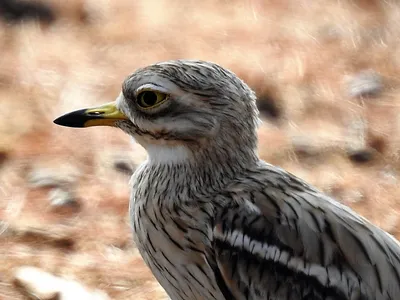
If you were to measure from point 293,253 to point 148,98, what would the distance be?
2.43ft

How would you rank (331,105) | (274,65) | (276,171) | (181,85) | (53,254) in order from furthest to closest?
(274,65), (331,105), (53,254), (276,171), (181,85)

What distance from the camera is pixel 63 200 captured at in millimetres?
4883

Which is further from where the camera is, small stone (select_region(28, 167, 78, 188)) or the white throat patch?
small stone (select_region(28, 167, 78, 188))

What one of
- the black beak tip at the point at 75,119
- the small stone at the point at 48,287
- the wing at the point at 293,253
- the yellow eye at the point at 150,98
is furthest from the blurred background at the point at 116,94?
the yellow eye at the point at 150,98

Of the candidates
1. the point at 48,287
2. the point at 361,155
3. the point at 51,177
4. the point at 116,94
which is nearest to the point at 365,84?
the point at 361,155

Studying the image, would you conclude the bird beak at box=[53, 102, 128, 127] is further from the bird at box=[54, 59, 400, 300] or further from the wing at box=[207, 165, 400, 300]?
the wing at box=[207, 165, 400, 300]

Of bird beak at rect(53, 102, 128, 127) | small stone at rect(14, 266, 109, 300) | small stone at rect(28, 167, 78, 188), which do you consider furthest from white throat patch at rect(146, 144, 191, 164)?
small stone at rect(28, 167, 78, 188)

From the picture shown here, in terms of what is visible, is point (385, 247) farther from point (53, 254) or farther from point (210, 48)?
point (210, 48)

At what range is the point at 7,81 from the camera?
586cm

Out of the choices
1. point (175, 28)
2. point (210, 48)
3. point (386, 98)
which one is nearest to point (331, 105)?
point (386, 98)

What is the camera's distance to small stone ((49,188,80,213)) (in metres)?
4.83

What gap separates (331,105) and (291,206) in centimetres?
266

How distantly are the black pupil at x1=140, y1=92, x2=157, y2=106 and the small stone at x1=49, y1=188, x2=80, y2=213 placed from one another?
1.74 meters

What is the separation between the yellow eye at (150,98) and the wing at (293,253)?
1.36 ft
